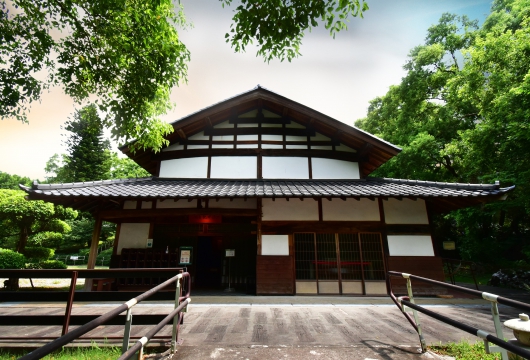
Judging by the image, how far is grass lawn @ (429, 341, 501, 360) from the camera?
3496mm

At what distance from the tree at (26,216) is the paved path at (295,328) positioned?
319 inches

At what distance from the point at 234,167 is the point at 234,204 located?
1.93 m

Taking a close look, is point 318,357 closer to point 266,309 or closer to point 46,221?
point 266,309

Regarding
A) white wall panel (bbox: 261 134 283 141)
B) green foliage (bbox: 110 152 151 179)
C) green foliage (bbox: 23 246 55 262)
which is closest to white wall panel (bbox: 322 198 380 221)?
white wall panel (bbox: 261 134 283 141)

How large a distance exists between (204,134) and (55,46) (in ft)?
18.0

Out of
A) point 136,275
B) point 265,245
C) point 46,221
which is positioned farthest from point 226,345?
point 46,221

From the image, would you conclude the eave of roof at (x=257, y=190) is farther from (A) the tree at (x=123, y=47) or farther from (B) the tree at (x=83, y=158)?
(B) the tree at (x=83, y=158)

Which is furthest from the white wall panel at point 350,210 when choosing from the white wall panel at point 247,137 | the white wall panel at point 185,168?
the white wall panel at point 185,168

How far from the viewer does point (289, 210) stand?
8.80m

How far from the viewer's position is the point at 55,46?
5.71m

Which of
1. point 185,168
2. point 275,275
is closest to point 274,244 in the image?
point 275,275

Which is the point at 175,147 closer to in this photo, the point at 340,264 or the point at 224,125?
the point at 224,125

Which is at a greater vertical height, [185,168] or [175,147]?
[175,147]

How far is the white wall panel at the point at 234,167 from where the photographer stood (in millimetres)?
10055
